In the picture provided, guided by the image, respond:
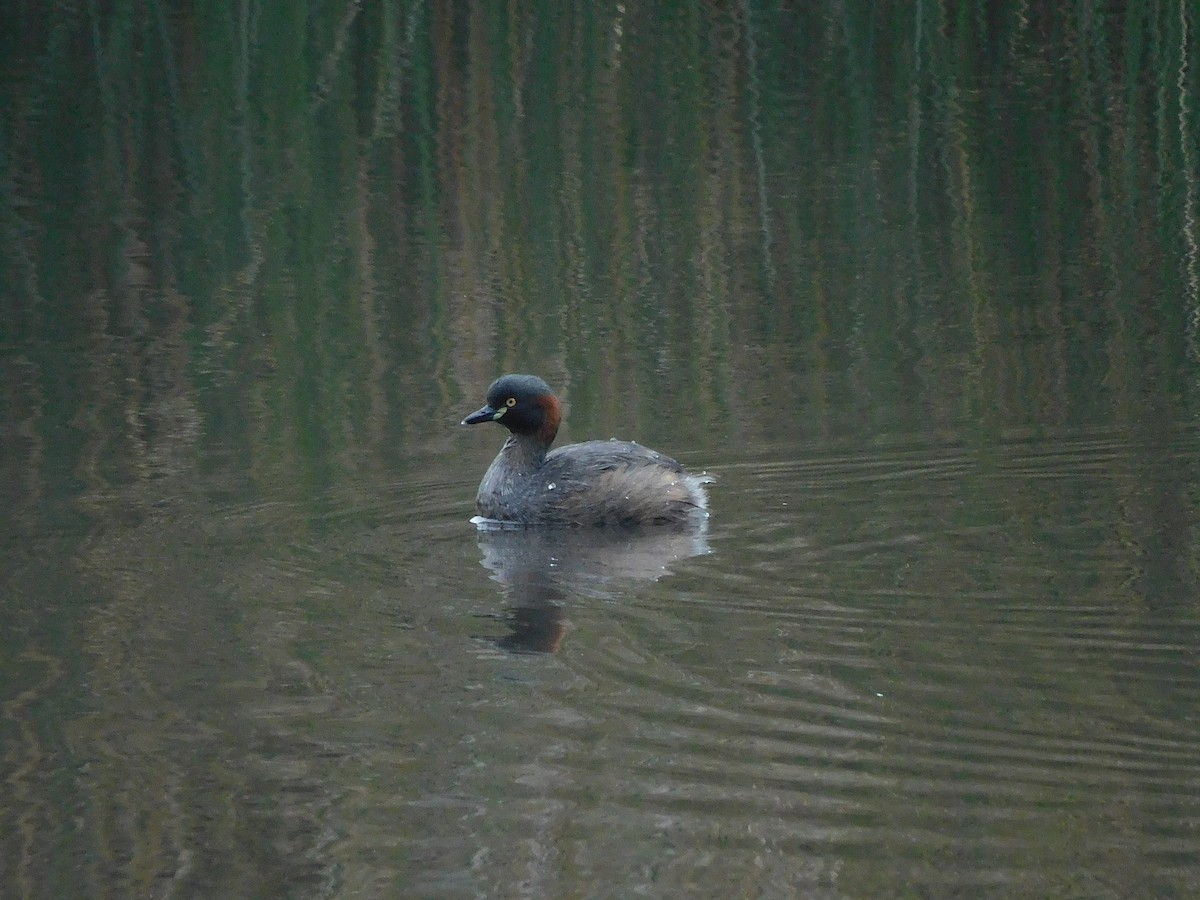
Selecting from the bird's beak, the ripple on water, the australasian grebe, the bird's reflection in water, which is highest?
A: the bird's beak

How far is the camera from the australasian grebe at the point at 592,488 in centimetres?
796

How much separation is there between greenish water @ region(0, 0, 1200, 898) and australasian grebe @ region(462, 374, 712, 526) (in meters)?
0.17

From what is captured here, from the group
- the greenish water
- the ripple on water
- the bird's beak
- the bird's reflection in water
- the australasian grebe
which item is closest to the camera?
the ripple on water

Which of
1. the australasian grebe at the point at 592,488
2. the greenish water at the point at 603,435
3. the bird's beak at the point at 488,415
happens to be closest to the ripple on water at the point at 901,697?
the greenish water at the point at 603,435

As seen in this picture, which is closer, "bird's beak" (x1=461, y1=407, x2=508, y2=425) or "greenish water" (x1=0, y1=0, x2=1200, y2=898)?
"greenish water" (x1=0, y1=0, x2=1200, y2=898)

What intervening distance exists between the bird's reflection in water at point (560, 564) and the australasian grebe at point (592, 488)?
0.06m

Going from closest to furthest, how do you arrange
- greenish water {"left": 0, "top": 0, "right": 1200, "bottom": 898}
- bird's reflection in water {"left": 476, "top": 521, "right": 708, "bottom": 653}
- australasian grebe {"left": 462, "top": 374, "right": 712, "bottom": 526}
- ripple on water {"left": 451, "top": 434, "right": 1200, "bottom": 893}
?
1. ripple on water {"left": 451, "top": 434, "right": 1200, "bottom": 893}
2. greenish water {"left": 0, "top": 0, "right": 1200, "bottom": 898}
3. bird's reflection in water {"left": 476, "top": 521, "right": 708, "bottom": 653}
4. australasian grebe {"left": 462, "top": 374, "right": 712, "bottom": 526}

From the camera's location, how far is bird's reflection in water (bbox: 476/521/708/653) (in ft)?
21.0

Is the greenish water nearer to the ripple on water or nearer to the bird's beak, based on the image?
the ripple on water

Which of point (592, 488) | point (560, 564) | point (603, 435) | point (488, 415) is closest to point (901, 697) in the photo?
point (560, 564)

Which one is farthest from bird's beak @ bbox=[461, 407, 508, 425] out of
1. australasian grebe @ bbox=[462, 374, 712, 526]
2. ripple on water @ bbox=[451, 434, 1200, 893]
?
ripple on water @ bbox=[451, 434, 1200, 893]

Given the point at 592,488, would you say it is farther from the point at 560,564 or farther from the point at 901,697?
the point at 901,697

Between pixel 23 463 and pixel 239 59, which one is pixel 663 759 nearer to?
pixel 23 463

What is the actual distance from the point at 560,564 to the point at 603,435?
1.97 meters
